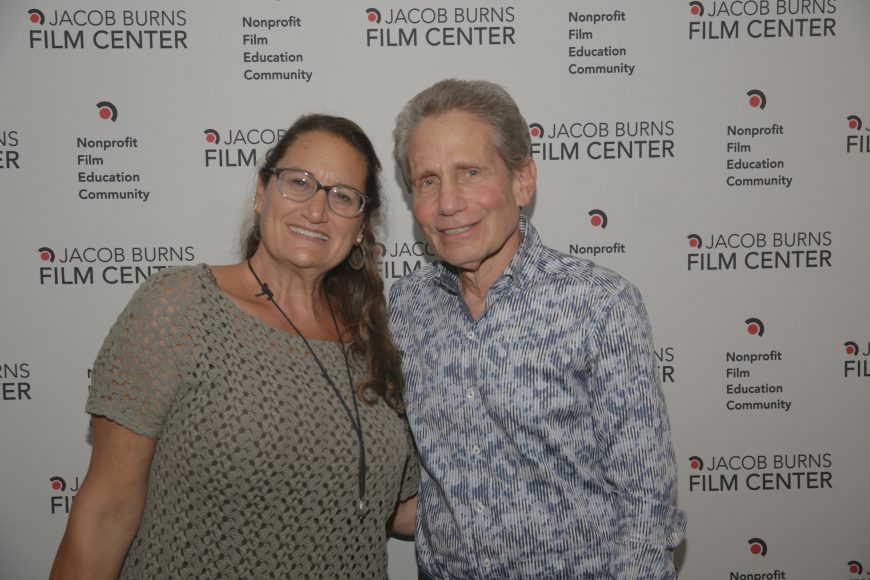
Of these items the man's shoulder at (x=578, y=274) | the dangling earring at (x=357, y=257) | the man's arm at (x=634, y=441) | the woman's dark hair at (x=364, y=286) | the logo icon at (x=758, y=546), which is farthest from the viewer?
the logo icon at (x=758, y=546)

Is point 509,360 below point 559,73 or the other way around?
below

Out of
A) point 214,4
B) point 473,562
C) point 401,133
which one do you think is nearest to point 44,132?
point 214,4

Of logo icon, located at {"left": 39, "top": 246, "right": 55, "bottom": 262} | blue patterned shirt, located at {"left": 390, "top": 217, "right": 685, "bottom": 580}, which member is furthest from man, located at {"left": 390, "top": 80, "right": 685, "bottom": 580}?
logo icon, located at {"left": 39, "top": 246, "right": 55, "bottom": 262}

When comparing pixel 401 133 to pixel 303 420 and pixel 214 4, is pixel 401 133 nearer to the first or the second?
pixel 303 420

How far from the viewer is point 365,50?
2209 mm

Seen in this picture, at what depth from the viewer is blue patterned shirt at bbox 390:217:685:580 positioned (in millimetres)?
1334

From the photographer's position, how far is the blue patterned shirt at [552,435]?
133 centimetres

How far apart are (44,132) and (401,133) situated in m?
1.50

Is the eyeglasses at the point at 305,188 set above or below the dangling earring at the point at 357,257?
above

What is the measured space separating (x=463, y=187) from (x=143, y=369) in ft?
2.96

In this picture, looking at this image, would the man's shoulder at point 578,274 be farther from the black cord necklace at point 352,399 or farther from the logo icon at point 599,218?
the logo icon at point 599,218

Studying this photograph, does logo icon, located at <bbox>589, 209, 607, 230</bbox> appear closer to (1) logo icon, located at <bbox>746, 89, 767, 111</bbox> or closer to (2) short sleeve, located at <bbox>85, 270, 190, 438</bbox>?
(1) logo icon, located at <bbox>746, 89, 767, 111</bbox>

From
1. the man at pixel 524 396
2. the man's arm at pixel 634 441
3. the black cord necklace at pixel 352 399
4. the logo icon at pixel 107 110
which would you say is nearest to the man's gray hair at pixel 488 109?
the man at pixel 524 396

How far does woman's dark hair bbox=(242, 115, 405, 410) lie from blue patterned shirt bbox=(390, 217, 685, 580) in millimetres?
194
